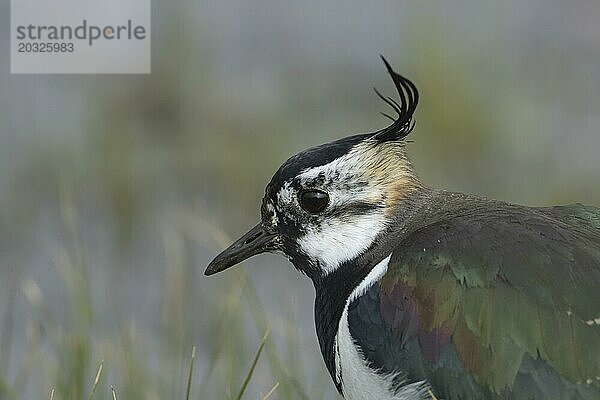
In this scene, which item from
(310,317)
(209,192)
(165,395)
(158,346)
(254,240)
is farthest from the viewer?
(209,192)

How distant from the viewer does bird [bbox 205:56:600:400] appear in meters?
4.92

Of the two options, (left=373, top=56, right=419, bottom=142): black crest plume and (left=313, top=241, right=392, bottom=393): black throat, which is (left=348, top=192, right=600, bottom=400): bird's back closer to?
(left=313, top=241, right=392, bottom=393): black throat

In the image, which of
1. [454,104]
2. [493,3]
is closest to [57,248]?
[454,104]

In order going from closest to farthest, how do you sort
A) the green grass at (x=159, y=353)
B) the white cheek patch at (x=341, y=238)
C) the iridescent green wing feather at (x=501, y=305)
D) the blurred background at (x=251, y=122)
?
1. the iridescent green wing feather at (x=501, y=305)
2. the white cheek patch at (x=341, y=238)
3. the green grass at (x=159, y=353)
4. the blurred background at (x=251, y=122)

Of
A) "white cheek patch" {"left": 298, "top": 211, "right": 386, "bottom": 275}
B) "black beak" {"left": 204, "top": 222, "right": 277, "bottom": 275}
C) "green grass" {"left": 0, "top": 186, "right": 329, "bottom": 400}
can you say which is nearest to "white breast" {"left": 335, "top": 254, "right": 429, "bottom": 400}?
"white cheek patch" {"left": 298, "top": 211, "right": 386, "bottom": 275}

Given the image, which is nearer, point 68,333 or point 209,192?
point 68,333

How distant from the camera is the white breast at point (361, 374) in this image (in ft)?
16.9

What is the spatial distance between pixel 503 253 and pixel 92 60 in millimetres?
5856

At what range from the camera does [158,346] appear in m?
7.44

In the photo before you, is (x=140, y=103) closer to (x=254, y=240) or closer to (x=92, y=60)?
(x=92, y=60)

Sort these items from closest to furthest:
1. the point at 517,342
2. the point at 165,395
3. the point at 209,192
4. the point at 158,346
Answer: the point at 517,342, the point at 165,395, the point at 158,346, the point at 209,192

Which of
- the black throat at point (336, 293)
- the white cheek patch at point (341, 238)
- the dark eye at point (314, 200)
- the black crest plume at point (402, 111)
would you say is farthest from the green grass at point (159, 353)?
the black crest plume at point (402, 111)

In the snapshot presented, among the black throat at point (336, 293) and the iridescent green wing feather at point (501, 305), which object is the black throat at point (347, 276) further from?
the iridescent green wing feather at point (501, 305)

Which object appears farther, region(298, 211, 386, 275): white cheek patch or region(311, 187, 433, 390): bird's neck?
region(298, 211, 386, 275): white cheek patch
